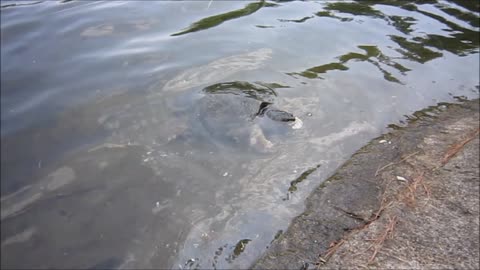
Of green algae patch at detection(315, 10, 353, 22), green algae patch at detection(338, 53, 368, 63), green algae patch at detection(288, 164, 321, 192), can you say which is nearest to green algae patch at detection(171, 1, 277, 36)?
green algae patch at detection(315, 10, 353, 22)

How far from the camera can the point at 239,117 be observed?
4.40m

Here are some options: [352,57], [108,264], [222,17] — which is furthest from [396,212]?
[222,17]

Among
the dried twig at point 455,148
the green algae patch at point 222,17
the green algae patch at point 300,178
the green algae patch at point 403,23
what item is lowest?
the green algae patch at point 300,178

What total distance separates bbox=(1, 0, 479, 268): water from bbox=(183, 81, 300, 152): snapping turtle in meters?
0.02

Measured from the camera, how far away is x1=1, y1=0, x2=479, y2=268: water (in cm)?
326

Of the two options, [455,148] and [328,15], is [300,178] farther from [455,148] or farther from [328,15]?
[328,15]

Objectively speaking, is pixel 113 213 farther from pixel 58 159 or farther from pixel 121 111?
pixel 121 111

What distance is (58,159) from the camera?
375cm

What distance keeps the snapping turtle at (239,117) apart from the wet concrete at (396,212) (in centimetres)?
77

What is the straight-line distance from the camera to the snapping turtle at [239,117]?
13.7 feet

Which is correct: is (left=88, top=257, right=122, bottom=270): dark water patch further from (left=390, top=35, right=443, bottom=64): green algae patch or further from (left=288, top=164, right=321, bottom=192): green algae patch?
(left=390, top=35, right=443, bottom=64): green algae patch

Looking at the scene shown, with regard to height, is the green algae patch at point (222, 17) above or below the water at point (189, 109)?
above

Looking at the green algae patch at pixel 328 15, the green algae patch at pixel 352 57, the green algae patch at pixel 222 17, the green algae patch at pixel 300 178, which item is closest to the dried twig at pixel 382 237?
the green algae patch at pixel 300 178

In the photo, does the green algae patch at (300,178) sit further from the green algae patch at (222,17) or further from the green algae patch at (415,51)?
the green algae patch at (222,17)
